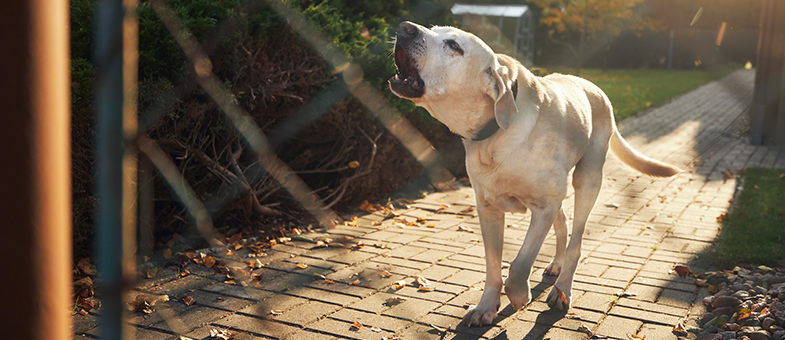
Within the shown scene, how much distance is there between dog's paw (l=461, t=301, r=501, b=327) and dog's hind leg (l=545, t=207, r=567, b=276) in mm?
974

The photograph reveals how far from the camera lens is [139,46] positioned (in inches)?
166

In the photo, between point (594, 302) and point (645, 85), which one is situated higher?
point (594, 302)

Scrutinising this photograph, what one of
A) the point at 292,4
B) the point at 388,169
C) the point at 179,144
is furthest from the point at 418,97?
the point at 388,169

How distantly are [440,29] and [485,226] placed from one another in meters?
1.17

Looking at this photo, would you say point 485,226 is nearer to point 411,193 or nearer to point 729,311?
point 729,311

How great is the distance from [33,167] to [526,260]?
2938 millimetres

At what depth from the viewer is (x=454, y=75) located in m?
3.20

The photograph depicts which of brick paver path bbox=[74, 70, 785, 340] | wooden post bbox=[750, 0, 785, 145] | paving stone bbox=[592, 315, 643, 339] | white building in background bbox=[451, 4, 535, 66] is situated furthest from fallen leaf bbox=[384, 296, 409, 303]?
white building in background bbox=[451, 4, 535, 66]

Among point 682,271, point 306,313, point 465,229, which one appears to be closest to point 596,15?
point 465,229

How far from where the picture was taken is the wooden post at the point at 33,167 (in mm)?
639

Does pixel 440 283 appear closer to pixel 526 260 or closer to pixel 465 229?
pixel 526 260

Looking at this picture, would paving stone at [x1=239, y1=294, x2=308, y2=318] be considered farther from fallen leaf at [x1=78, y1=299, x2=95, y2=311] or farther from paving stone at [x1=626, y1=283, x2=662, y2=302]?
paving stone at [x1=626, y1=283, x2=662, y2=302]

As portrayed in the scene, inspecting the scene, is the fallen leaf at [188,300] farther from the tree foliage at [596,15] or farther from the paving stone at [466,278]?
the tree foliage at [596,15]

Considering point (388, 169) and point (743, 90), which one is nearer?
point (388, 169)
